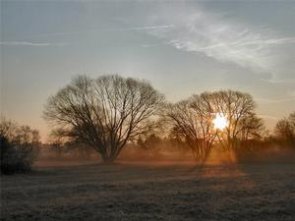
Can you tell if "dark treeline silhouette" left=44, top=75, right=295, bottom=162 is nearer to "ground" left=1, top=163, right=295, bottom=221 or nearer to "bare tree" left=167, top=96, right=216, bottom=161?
"bare tree" left=167, top=96, right=216, bottom=161

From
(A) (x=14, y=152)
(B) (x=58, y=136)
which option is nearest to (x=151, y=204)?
(A) (x=14, y=152)

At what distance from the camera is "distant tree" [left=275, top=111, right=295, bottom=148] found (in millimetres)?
94675

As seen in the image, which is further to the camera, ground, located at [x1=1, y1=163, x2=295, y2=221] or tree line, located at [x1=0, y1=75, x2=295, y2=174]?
tree line, located at [x1=0, y1=75, x2=295, y2=174]

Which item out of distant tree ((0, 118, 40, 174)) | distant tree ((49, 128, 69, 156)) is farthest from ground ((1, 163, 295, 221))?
distant tree ((49, 128, 69, 156))

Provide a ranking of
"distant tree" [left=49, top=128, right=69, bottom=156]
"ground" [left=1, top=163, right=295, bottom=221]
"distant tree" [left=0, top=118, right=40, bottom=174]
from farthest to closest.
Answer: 1. "distant tree" [left=49, top=128, right=69, bottom=156]
2. "distant tree" [left=0, top=118, right=40, bottom=174]
3. "ground" [left=1, top=163, right=295, bottom=221]

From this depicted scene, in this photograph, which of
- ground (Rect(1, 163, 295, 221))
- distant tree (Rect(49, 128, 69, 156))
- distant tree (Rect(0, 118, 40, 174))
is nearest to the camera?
ground (Rect(1, 163, 295, 221))

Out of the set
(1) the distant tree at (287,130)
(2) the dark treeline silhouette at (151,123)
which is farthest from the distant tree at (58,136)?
(1) the distant tree at (287,130)

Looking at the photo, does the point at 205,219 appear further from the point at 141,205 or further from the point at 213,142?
the point at 213,142

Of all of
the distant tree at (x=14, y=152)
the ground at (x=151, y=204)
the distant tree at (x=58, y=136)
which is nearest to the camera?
the ground at (x=151, y=204)

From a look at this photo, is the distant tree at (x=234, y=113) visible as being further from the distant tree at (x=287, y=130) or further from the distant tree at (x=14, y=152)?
the distant tree at (x=14, y=152)

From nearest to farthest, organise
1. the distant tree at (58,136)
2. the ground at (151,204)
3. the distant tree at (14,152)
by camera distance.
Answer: the ground at (151,204) → the distant tree at (14,152) → the distant tree at (58,136)

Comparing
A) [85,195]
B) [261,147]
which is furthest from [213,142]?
[85,195]

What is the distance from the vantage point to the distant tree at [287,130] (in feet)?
311

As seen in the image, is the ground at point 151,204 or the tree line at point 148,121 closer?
the ground at point 151,204
